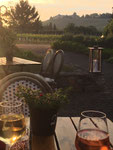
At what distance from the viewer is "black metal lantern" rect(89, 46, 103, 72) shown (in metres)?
8.23

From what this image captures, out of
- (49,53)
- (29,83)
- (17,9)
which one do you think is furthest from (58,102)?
(17,9)

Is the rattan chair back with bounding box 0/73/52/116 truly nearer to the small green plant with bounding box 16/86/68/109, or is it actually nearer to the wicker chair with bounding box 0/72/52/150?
the wicker chair with bounding box 0/72/52/150

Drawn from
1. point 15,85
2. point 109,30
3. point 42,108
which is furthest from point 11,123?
point 109,30

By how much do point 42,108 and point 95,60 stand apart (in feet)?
23.0

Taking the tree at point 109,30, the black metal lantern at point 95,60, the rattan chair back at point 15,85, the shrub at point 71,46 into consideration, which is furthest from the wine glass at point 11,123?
the tree at point 109,30

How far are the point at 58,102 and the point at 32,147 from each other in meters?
0.25

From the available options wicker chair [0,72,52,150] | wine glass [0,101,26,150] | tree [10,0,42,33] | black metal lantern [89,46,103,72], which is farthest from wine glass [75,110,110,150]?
tree [10,0,42,33]

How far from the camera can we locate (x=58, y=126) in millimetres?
1875

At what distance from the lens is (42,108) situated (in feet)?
5.14

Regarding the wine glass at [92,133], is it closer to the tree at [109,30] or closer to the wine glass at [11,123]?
the wine glass at [11,123]

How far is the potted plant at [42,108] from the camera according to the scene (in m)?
1.56

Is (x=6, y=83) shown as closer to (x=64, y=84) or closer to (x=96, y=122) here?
(x=96, y=122)

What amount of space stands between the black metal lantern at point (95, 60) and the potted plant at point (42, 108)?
21.7ft

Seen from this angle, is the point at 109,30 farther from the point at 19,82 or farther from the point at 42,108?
the point at 42,108
